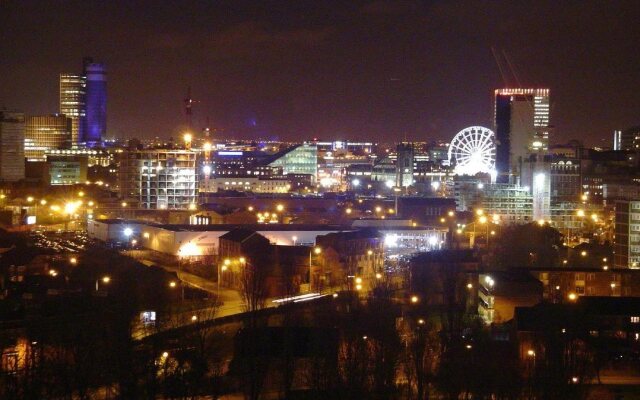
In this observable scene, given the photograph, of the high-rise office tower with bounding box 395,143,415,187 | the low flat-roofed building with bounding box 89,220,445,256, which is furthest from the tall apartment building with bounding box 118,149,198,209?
the high-rise office tower with bounding box 395,143,415,187

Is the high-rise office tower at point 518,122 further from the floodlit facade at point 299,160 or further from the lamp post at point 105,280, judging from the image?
the lamp post at point 105,280

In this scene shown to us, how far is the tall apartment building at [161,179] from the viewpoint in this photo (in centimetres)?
2066

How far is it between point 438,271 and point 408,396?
4.62 m

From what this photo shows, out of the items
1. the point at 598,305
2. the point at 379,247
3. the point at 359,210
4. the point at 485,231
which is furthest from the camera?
the point at 359,210

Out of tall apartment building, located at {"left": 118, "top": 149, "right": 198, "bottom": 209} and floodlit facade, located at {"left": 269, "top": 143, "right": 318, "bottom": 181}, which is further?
floodlit facade, located at {"left": 269, "top": 143, "right": 318, "bottom": 181}

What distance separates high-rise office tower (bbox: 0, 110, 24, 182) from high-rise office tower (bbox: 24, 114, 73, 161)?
1520cm

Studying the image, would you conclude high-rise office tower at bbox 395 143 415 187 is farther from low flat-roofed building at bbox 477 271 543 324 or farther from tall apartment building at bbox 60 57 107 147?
low flat-roofed building at bbox 477 271 543 324

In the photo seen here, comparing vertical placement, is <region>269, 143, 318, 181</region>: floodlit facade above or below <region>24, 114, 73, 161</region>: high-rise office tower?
below

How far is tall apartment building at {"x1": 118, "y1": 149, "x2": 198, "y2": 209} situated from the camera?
67.8 feet

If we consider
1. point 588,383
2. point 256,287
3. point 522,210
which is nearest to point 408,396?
point 588,383

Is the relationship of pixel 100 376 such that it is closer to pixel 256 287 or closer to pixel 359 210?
pixel 256 287

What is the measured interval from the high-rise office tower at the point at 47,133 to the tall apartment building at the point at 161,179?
24.7 metres

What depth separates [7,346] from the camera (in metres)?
7.75

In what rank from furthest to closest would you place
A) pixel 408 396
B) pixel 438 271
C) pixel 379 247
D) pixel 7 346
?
1. pixel 379 247
2. pixel 438 271
3. pixel 7 346
4. pixel 408 396
